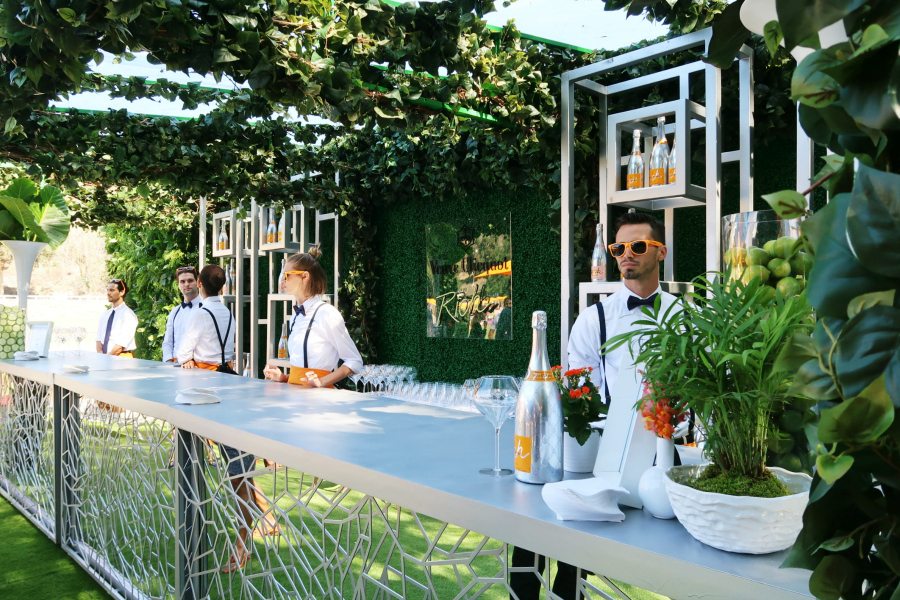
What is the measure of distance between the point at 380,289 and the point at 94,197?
3.60 metres

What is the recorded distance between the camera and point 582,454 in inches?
58.6

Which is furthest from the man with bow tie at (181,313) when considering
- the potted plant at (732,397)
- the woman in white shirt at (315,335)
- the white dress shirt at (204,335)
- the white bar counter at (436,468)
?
the potted plant at (732,397)

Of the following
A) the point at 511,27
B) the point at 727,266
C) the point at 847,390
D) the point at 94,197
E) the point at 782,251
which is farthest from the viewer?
the point at 94,197

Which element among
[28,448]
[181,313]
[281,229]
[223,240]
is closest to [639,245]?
[28,448]

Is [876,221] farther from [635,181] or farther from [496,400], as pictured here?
[635,181]

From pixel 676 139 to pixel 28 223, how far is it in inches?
175

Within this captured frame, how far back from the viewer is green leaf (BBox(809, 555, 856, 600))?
0.46 m

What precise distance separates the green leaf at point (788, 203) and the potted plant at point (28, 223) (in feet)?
17.8

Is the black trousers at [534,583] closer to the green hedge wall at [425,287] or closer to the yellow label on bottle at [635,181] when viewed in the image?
the yellow label on bottle at [635,181]

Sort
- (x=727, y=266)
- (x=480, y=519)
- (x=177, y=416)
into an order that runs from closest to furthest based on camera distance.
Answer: (x=727, y=266) → (x=480, y=519) → (x=177, y=416)

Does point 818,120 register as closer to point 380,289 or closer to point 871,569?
point 871,569

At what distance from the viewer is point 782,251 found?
3.41 ft

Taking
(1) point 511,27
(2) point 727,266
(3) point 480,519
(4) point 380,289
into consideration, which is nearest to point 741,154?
(1) point 511,27

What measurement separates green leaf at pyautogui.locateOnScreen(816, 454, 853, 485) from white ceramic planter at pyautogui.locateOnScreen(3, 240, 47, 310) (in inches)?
216
